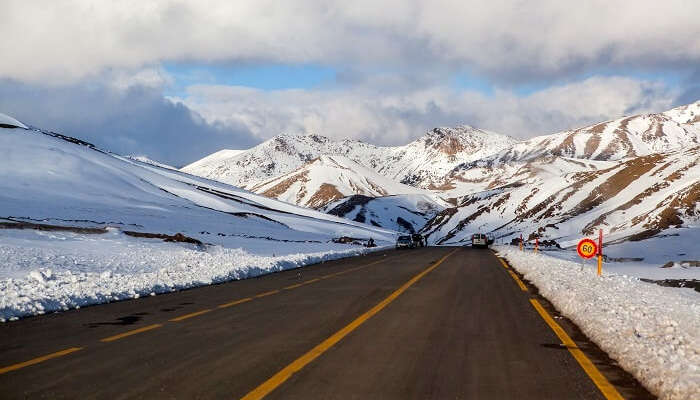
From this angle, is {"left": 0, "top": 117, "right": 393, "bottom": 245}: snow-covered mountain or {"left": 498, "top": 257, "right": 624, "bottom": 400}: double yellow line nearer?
{"left": 498, "top": 257, "right": 624, "bottom": 400}: double yellow line

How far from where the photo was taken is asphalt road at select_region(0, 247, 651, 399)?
22.0 feet

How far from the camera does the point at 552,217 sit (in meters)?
135

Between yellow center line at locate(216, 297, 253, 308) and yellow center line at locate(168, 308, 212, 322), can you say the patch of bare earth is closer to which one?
yellow center line at locate(216, 297, 253, 308)

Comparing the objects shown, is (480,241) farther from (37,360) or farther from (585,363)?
(37,360)

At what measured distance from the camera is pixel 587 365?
795 centimetres

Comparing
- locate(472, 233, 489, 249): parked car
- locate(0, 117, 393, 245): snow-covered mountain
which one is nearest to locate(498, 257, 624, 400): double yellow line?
locate(0, 117, 393, 245): snow-covered mountain

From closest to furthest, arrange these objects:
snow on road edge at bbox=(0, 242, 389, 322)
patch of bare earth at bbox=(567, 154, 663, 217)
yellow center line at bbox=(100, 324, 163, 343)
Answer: yellow center line at bbox=(100, 324, 163, 343) < snow on road edge at bbox=(0, 242, 389, 322) < patch of bare earth at bbox=(567, 154, 663, 217)

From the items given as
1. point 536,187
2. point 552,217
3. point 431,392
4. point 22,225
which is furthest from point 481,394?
point 536,187

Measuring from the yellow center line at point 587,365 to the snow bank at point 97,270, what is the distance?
35.1ft

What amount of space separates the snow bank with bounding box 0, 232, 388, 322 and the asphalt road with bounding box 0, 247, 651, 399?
1.32 metres

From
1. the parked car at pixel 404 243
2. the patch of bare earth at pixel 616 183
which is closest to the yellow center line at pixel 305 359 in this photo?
the parked car at pixel 404 243

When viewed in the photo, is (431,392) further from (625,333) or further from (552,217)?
(552,217)

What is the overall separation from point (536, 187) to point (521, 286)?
16101 cm

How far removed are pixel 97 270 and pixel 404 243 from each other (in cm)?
4559
